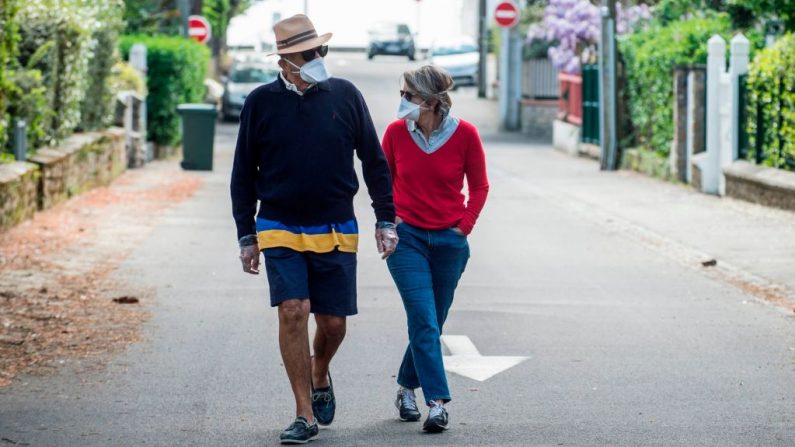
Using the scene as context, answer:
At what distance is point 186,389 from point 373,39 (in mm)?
58234

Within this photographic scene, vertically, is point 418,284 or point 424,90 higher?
point 424,90

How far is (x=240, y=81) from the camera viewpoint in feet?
135

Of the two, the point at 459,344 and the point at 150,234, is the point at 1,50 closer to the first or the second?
the point at 150,234

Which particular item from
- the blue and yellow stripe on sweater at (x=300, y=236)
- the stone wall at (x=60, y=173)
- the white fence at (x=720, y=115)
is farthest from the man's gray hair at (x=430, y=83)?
the white fence at (x=720, y=115)

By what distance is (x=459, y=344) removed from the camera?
945 centimetres

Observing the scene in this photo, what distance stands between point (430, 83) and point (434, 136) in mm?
262

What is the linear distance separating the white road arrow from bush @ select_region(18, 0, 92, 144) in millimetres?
9217

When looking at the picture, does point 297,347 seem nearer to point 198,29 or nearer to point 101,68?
point 101,68

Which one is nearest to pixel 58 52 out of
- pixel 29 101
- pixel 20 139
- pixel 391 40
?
pixel 29 101

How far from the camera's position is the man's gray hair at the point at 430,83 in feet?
22.6

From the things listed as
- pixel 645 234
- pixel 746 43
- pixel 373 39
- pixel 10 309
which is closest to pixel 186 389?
pixel 10 309

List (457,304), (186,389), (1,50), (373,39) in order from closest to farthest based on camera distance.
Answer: (186,389), (457,304), (1,50), (373,39)

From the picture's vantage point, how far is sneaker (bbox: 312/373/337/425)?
7.00m

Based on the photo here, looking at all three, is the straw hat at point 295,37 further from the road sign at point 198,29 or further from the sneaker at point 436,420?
the road sign at point 198,29
